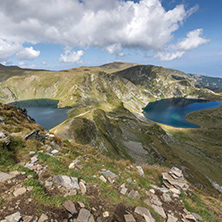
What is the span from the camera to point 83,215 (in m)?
7.92

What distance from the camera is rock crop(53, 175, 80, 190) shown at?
1022 cm

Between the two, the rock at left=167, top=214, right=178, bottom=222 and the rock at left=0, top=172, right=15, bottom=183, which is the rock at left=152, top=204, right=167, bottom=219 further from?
the rock at left=0, top=172, right=15, bottom=183

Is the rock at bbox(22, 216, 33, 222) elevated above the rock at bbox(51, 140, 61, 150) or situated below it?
above

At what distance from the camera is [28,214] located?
6.84 meters

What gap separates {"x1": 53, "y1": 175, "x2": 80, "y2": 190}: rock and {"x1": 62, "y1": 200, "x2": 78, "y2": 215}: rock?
1.65 meters

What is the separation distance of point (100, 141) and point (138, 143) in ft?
102

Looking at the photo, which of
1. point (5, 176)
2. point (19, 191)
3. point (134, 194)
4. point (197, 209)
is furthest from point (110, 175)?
point (5, 176)

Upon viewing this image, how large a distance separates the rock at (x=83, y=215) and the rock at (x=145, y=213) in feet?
12.7

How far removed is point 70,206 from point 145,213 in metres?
5.82

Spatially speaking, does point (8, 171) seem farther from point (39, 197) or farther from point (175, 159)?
point (175, 159)

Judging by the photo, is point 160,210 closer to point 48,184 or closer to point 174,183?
point 174,183

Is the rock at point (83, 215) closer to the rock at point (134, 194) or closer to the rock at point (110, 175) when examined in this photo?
the rock at point (134, 194)

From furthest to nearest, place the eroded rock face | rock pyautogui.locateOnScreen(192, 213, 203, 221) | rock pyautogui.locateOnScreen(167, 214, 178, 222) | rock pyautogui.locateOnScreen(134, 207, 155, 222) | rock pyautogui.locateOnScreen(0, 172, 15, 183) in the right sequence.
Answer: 1. the eroded rock face
2. rock pyautogui.locateOnScreen(192, 213, 203, 221)
3. rock pyautogui.locateOnScreen(167, 214, 178, 222)
4. rock pyautogui.locateOnScreen(134, 207, 155, 222)
5. rock pyautogui.locateOnScreen(0, 172, 15, 183)

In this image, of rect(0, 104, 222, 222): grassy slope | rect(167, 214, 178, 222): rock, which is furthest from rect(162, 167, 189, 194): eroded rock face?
Answer: rect(167, 214, 178, 222): rock
